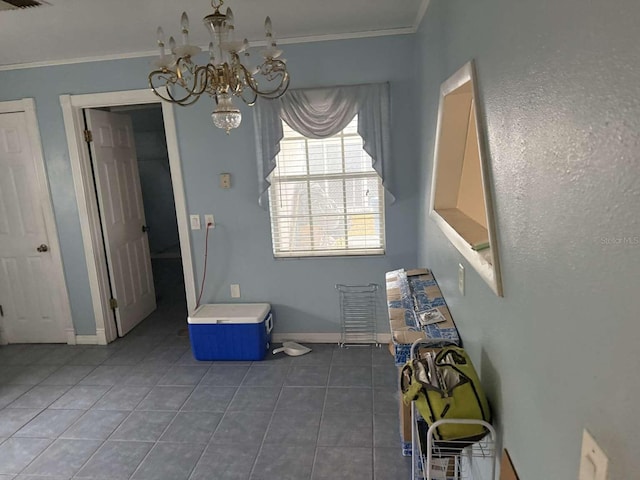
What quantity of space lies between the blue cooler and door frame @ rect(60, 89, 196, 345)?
0.36 metres

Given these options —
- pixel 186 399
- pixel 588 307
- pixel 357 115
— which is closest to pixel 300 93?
pixel 357 115

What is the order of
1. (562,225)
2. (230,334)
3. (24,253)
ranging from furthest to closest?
(24,253) → (230,334) → (562,225)

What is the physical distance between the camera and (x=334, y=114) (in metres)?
3.22

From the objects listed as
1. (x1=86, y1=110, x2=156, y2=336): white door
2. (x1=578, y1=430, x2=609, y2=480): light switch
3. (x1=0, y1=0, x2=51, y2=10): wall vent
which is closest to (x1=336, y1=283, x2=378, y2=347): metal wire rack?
(x1=86, y1=110, x2=156, y2=336): white door

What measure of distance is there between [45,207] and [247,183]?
1.75 meters

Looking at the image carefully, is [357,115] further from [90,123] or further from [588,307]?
[588,307]

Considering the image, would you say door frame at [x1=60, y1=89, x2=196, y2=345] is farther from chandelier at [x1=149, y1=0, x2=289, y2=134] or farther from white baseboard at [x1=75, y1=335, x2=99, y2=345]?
chandelier at [x1=149, y1=0, x2=289, y2=134]

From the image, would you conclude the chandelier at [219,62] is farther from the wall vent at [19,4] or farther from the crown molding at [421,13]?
Result: the crown molding at [421,13]

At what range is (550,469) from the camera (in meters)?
0.97

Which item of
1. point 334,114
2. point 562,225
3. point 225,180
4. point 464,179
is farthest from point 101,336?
point 562,225

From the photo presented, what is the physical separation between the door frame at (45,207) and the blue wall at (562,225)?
349cm

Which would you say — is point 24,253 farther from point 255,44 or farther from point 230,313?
point 255,44

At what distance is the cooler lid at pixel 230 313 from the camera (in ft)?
11.2

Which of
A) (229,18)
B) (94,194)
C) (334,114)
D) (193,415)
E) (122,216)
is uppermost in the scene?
(229,18)
